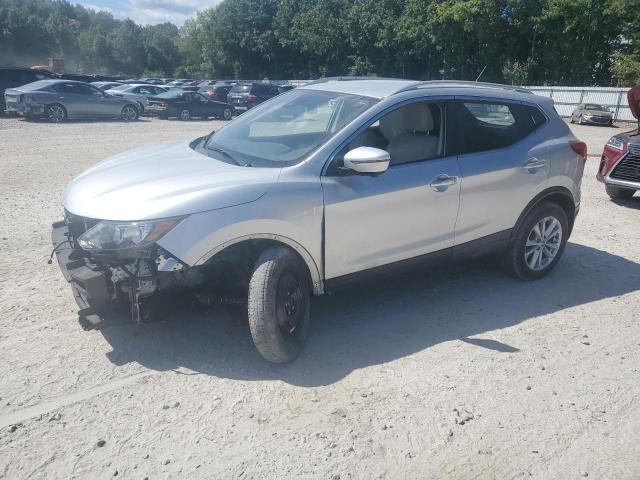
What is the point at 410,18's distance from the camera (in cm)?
5188

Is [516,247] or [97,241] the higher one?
[97,241]

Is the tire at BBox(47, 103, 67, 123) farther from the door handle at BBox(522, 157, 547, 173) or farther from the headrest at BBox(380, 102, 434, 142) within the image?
the door handle at BBox(522, 157, 547, 173)

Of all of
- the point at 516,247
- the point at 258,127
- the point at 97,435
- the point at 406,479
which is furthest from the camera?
the point at 516,247

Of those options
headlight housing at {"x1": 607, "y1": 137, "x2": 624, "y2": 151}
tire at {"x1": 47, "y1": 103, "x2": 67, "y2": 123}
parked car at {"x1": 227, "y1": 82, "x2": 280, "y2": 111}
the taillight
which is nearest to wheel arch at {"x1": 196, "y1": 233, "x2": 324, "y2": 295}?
the taillight

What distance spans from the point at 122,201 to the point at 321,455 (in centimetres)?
197

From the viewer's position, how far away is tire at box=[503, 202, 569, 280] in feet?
17.6

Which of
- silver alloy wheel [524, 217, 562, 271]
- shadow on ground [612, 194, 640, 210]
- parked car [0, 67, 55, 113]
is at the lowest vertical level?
shadow on ground [612, 194, 640, 210]

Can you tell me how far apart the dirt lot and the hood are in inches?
41.0

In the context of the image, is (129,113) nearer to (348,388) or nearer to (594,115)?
(348,388)

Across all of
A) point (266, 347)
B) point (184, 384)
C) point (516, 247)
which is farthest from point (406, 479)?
point (516, 247)

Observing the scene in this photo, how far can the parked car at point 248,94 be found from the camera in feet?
91.8

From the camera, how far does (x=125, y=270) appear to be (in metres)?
3.45

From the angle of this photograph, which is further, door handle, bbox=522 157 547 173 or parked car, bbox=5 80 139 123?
parked car, bbox=5 80 139 123

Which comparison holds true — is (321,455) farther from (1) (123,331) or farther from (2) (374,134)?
(2) (374,134)
